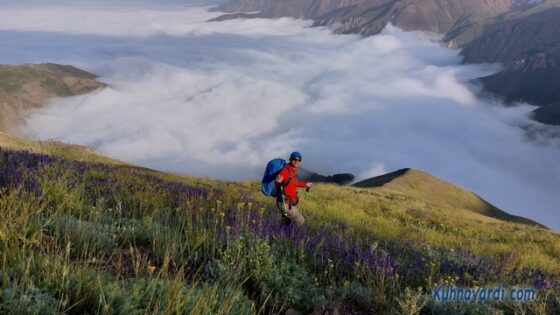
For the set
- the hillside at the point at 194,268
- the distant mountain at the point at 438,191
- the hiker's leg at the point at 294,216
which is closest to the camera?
the hillside at the point at 194,268

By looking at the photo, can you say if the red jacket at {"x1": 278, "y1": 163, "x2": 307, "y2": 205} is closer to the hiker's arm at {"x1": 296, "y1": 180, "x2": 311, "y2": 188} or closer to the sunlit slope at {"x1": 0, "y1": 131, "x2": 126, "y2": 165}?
the hiker's arm at {"x1": 296, "y1": 180, "x2": 311, "y2": 188}

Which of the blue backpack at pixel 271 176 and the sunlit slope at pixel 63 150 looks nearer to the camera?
the blue backpack at pixel 271 176

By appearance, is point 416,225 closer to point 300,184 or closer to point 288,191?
point 300,184

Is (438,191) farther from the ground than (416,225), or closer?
farther from the ground

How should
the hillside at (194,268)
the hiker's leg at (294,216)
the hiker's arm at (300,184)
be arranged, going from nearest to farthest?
the hillside at (194,268)
the hiker's leg at (294,216)
the hiker's arm at (300,184)

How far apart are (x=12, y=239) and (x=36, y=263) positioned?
559mm

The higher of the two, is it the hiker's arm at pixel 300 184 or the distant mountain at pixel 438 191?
the distant mountain at pixel 438 191

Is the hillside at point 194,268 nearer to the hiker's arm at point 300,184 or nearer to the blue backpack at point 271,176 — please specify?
the blue backpack at point 271,176

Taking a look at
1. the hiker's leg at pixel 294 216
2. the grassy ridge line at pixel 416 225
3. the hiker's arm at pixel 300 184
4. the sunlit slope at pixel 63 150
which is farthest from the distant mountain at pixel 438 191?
the hiker's leg at pixel 294 216

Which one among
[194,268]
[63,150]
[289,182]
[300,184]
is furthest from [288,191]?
[63,150]

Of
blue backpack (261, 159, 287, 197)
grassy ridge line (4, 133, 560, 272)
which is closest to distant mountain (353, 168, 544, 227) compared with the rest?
grassy ridge line (4, 133, 560, 272)

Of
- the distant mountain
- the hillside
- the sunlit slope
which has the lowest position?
the hillside

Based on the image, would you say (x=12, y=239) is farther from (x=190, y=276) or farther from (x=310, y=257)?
(x=310, y=257)

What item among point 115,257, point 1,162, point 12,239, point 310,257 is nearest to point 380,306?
point 310,257
